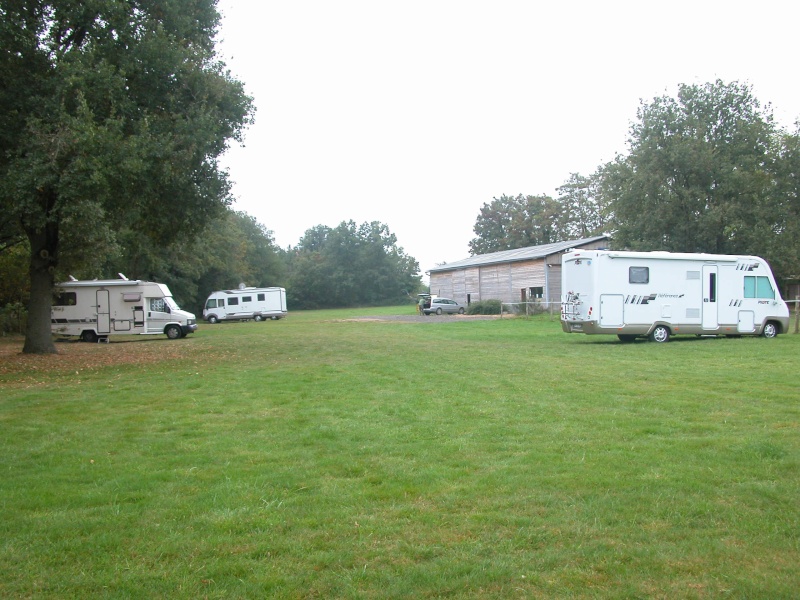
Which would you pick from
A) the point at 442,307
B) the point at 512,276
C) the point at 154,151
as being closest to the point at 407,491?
the point at 154,151

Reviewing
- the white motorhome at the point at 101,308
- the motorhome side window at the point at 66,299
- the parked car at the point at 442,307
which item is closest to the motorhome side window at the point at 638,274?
the white motorhome at the point at 101,308

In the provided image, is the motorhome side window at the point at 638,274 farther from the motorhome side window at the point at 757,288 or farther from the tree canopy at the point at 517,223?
the tree canopy at the point at 517,223

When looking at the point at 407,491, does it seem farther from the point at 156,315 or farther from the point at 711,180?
the point at 711,180

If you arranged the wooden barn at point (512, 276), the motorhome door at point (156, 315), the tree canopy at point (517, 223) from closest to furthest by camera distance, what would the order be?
the motorhome door at point (156, 315) < the wooden barn at point (512, 276) < the tree canopy at point (517, 223)

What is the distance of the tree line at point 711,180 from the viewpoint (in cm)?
3344

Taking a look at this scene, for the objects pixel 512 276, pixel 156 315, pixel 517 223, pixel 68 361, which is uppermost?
pixel 517 223

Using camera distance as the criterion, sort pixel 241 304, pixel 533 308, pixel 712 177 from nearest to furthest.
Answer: pixel 712 177 → pixel 533 308 → pixel 241 304

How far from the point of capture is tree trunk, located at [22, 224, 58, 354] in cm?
1814

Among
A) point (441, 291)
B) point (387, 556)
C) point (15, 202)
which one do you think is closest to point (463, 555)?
point (387, 556)

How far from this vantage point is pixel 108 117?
15.2 m

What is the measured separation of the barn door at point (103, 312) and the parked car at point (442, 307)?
2678cm

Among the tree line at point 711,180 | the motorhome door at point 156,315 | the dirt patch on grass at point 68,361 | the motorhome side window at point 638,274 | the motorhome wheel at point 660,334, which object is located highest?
the tree line at point 711,180

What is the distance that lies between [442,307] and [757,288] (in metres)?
31.1

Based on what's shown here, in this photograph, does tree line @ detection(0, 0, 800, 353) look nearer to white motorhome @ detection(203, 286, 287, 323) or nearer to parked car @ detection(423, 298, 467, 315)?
white motorhome @ detection(203, 286, 287, 323)
